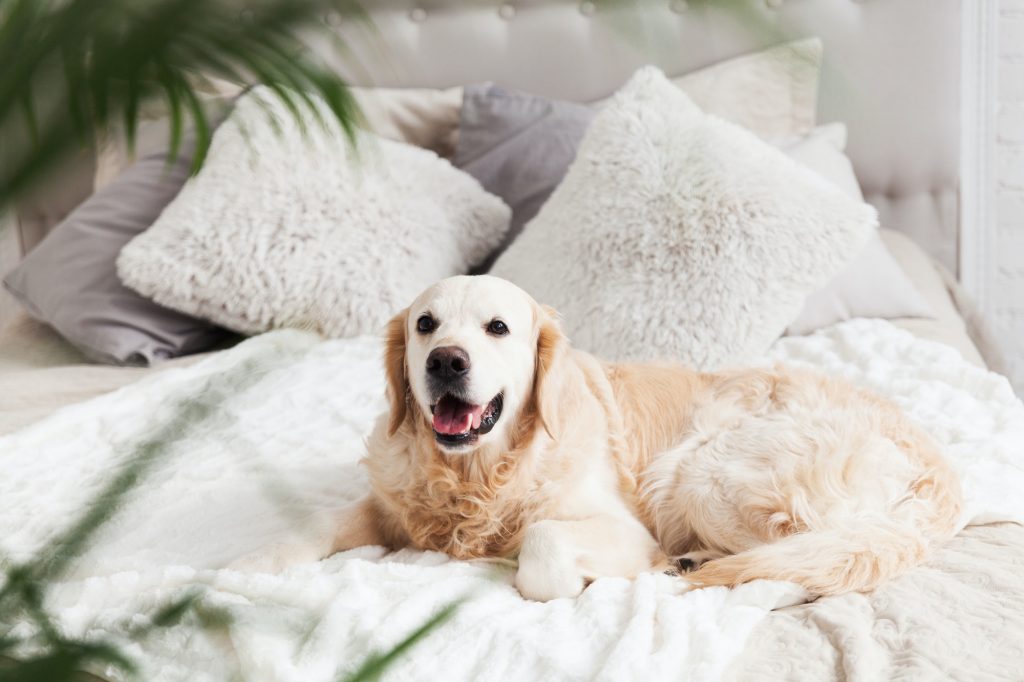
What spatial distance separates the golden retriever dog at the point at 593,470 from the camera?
1.33 m

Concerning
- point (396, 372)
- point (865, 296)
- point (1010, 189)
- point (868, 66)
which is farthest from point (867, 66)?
point (396, 372)

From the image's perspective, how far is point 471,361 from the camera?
137 cm

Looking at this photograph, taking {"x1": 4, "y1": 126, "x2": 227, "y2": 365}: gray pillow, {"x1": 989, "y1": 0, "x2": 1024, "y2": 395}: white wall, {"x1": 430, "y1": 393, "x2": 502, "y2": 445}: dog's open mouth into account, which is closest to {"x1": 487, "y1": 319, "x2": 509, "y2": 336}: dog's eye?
{"x1": 430, "y1": 393, "x2": 502, "y2": 445}: dog's open mouth

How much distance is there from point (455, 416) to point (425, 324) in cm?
14

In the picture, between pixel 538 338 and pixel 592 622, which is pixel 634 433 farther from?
pixel 592 622

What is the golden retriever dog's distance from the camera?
1.33 m

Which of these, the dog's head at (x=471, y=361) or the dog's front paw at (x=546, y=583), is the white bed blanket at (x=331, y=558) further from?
the dog's head at (x=471, y=361)

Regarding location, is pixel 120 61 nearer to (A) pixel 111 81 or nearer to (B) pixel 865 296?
(A) pixel 111 81

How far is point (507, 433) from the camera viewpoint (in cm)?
149

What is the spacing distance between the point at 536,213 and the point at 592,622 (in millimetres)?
1670

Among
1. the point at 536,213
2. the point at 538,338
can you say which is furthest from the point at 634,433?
the point at 536,213

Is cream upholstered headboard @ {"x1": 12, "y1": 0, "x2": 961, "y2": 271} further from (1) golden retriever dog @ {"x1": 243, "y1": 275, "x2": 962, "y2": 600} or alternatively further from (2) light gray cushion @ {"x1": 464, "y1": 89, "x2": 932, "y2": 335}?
(1) golden retriever dog @ {"x1": 243, "y1": 275, "x2": 962, "y2": 600}

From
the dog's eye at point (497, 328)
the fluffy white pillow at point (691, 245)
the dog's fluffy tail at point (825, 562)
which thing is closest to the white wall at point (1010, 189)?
the fluffy white pillow at point (691, 245)

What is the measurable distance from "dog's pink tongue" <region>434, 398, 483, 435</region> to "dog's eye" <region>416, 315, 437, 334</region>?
11cm
